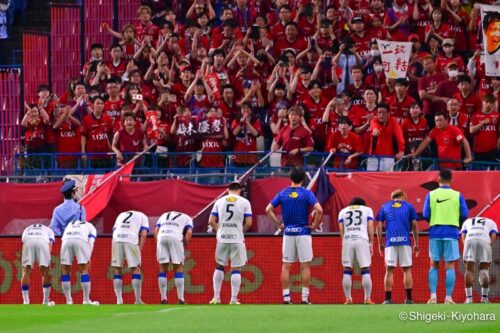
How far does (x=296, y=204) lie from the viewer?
24281mm

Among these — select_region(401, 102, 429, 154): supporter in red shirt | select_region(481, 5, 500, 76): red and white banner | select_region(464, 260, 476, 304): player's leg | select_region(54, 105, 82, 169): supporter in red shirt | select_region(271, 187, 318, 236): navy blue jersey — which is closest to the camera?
select_region(271, 187, 318, 236): navy blue jersey

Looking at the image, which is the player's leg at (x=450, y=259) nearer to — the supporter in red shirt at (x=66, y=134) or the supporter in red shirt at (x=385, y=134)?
the supporter in red shirt at (x=385, y=134)

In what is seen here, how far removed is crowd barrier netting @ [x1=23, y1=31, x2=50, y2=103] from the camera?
109ft

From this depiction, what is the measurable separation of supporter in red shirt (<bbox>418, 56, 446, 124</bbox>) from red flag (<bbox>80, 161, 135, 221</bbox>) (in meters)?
6.15

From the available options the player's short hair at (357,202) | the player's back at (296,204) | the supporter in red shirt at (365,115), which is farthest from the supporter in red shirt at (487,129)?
the player's back at (296,204)

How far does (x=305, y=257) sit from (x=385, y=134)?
4.68 metres

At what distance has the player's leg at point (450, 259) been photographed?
2394 cm

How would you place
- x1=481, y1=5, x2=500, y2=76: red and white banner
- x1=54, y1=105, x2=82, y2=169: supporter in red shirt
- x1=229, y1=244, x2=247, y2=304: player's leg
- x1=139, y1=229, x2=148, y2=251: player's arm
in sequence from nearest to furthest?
x1=229, y1=244, x2=247, y2=304: player's leg → x1=139, y1=229, x2=148, y2=251: player's arm → x1=481, y1=5, x2=500, y2=76: red and white banner → x1=54, y1=105, x2=82, y2=169: supporter in red shirt

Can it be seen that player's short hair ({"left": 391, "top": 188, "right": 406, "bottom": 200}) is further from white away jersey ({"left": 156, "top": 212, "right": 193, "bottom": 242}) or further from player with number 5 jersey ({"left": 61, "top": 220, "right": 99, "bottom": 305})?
player with number 5 jersey ({"left": 61, "top": 220, "right": 99, "bottom": 305})

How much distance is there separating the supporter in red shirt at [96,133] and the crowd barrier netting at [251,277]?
3269 millimetres

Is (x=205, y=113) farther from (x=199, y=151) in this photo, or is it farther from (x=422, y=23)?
(x=422, y=23)

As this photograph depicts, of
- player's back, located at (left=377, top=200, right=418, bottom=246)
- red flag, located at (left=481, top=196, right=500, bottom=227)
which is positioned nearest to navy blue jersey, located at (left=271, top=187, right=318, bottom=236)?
player's back, located at (left=377, top=200, right=418, bottom=246)

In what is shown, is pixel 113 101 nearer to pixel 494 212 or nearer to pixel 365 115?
pixel 365 115

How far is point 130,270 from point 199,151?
3304mm
